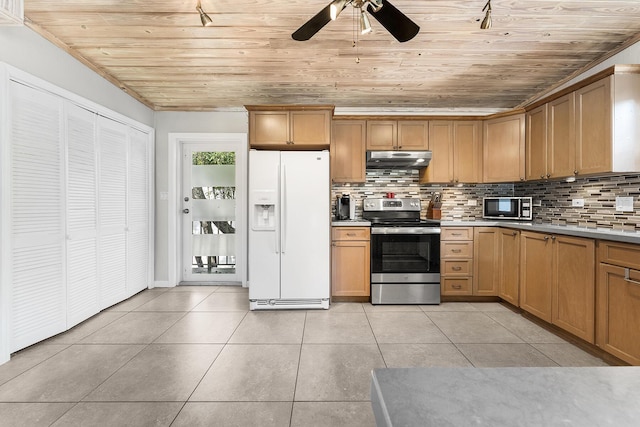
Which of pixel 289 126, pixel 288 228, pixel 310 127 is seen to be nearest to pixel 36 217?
pixel 288 228

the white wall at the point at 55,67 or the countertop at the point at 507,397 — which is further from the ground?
the white wall at the point at 55,67

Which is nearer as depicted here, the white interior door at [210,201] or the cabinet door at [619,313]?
the cabinet door at [619,313]

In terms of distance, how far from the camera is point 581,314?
2.38 m

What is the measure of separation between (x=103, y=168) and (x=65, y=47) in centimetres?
111

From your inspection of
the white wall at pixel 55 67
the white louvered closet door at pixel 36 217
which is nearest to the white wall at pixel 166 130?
the white wall at pixel 55 67

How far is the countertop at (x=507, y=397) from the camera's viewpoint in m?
0.34

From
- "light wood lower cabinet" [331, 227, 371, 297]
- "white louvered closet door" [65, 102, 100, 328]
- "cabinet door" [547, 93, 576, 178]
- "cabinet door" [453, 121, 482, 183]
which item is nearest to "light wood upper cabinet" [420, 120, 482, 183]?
"cabinet door" [453, 121, 482, 183]

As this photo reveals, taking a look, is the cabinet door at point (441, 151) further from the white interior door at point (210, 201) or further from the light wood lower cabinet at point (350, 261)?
the white interior door at point (210, 201)

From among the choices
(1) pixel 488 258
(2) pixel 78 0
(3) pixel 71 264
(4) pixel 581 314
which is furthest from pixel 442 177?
(3) pixel 71 264

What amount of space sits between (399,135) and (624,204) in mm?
2217

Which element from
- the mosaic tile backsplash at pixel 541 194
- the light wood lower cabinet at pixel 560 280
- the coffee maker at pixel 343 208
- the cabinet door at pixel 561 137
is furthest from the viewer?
the coffee maker at pixel 343 208

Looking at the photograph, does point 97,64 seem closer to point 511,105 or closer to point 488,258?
point 488,258

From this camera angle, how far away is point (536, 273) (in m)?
2.90

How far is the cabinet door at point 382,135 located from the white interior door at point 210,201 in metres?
1.85
